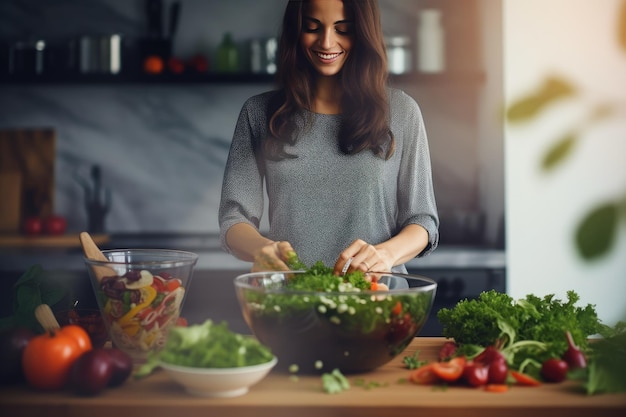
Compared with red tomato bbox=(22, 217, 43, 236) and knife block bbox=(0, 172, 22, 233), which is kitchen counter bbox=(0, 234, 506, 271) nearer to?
red tomato bbox=(22, 217, 43, 236)

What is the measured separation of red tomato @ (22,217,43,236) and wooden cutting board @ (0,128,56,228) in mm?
212

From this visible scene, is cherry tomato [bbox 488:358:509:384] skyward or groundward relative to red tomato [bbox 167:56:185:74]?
groundward

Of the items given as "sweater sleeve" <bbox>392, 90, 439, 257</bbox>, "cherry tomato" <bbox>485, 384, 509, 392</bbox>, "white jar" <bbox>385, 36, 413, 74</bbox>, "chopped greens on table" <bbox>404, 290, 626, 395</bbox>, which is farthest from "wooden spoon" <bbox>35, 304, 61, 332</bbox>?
"white jar" <bbox>385, 36, 413, 74</bbox>

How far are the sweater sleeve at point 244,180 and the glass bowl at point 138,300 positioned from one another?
0.58 meters

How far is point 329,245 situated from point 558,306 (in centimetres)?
70

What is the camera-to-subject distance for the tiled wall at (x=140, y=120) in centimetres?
354

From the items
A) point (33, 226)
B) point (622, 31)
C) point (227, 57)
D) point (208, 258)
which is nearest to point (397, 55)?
point (227, 57)

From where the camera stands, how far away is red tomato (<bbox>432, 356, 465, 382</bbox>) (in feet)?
3.03

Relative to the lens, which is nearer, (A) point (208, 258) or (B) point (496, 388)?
(B) point (496, 388)

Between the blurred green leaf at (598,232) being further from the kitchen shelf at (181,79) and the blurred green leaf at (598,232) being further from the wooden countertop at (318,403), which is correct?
the kitchen shelf at (181,79)

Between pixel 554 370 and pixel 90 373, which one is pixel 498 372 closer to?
pixel 554 370

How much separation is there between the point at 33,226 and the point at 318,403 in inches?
111

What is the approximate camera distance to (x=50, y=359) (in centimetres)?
89

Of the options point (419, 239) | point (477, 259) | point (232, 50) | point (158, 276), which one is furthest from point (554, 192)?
point (158, 276)
